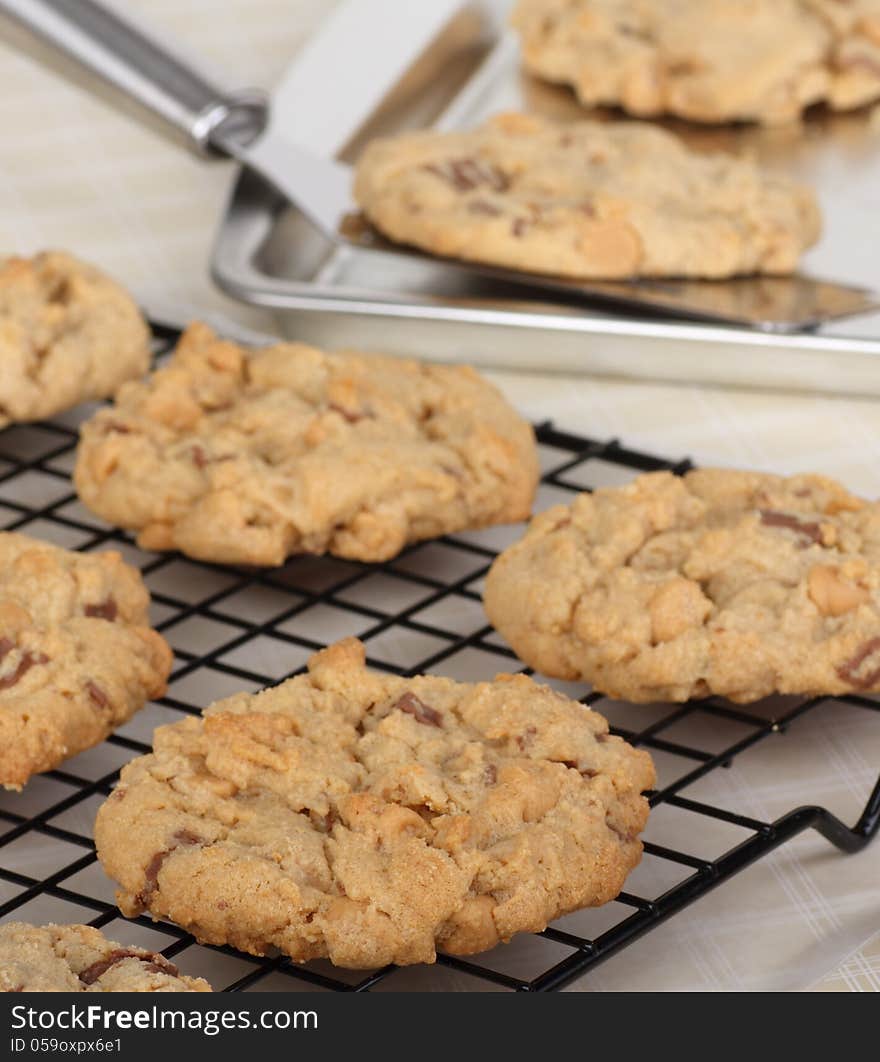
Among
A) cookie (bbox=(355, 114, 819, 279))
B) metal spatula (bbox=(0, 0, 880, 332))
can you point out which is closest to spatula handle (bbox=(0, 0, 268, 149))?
metal spatula (bbox=(0, 0, 880, 332))

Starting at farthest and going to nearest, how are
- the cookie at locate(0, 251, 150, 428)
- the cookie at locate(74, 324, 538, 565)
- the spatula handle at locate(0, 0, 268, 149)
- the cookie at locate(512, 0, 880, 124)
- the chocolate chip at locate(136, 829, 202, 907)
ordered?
the cookie at locate(512, 0, 880, 124) → the spatula handle at locate(0, 0, 268, 149) → the cookie at locate(0, 251, 150, 428) → the cookie at locate(74, 324, 538, 565) → the chocolate chip at locate(136, 829, 202, 907)

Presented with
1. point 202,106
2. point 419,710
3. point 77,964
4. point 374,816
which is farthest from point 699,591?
point 202,106

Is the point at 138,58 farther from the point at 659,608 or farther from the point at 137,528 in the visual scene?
the point at 659,608

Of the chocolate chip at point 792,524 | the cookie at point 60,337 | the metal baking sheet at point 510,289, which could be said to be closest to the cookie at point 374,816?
the chocolate chip at point 792,524

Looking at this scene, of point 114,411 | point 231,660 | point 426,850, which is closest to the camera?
point 426,850

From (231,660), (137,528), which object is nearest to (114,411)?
(137,528)

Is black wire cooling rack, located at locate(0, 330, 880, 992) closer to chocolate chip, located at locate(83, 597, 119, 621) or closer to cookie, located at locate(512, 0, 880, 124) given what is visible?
chocolate chip, located at locate(83, 597, 119, 621)

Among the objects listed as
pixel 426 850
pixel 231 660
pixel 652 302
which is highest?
pixel 652 302
